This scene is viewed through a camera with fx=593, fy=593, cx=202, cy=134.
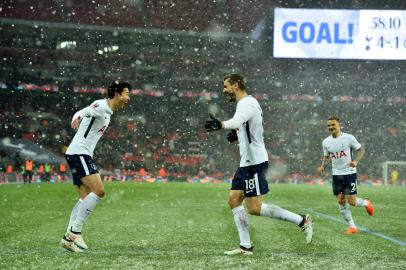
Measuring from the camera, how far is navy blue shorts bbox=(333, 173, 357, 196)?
1021cm

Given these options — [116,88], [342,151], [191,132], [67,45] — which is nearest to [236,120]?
[116,88]

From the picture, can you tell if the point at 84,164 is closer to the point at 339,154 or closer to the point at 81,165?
the point at 81,165

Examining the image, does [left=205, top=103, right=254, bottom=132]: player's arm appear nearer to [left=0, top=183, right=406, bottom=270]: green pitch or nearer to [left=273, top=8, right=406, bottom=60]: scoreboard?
[left=0, top=183, right=406, bottom=270]: green pitch

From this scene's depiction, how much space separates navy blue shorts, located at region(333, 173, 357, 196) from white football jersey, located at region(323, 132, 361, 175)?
72 millimetres

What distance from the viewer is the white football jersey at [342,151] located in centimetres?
1031

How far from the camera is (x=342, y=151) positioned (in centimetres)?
1033

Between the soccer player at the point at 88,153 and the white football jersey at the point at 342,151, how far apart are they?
14.8 feet

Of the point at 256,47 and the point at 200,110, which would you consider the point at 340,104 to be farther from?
the point at 200,110

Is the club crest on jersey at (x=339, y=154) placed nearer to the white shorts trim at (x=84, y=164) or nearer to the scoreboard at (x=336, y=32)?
the white shorts trim at (x=84, y=164)

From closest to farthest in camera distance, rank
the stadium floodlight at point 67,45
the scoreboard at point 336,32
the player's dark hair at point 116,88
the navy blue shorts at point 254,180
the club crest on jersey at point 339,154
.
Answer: the navy blue shorts at point 254,180 → the player's dark hair at point 116,88 → the club crest on jersey at point 339,154 → the scoreboard at point 336,32 → the stadium floodlight at point 67,45

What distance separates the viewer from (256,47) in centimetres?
5594

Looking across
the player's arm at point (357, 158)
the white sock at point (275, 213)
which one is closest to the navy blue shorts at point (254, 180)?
the white sock at point (275, 213)

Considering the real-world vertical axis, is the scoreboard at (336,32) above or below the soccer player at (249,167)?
above

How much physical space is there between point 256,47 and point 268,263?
5097 centimetres
